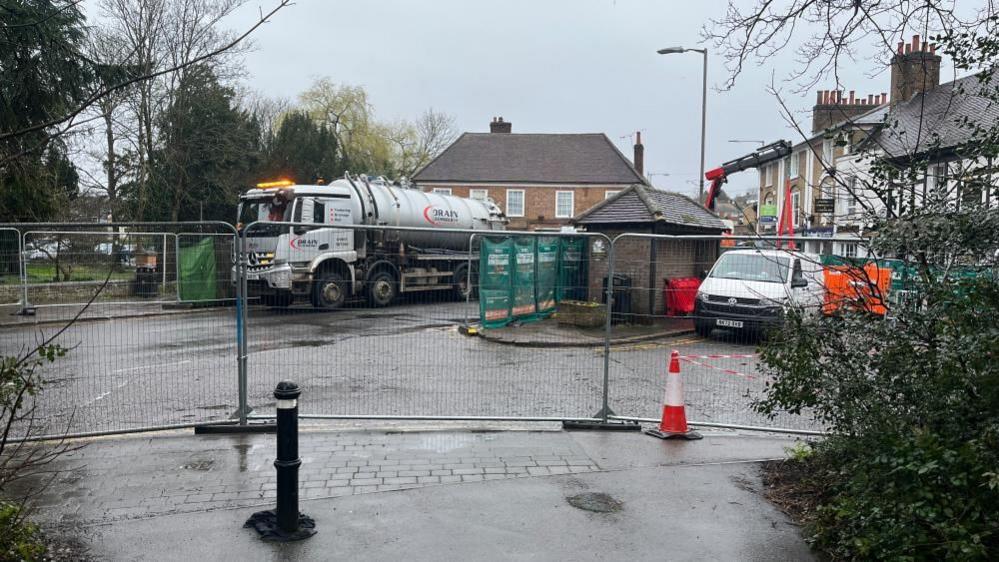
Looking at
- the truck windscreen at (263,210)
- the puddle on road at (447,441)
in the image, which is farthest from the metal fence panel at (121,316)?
the truck windscreen at (263,210)

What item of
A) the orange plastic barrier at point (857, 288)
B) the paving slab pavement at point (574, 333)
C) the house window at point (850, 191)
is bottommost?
the paving slab pavement at point (574, 333)

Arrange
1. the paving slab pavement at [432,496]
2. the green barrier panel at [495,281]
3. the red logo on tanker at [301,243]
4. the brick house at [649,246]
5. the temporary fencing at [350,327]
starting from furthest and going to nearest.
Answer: the green barrier panel at [495,281] < the red logo on tanker at [301,243] < the brick house at [649,246] < the temporary fencing at [350,327] < the paving slab pavement at [432,496]

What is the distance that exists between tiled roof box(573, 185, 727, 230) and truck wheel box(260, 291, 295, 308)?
35.5 feet

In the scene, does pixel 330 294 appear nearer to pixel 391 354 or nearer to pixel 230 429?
pixel 391 354

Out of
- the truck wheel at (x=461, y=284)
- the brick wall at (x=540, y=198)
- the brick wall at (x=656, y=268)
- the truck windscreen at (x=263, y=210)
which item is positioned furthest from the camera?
the brick wall at (x=540, y=198)

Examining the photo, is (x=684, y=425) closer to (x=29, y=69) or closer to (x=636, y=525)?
(x=636, y=525)

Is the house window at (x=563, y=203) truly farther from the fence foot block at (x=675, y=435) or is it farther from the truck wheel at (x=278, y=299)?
the fence foot block at (x=675, y=435)

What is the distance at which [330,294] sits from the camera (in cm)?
718

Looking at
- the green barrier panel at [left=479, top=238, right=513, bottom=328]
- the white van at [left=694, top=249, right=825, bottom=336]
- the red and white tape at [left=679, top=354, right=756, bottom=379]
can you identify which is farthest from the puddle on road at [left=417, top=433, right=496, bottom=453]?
the red and white tape at [left=679, top=354, right=756, bottom=379]

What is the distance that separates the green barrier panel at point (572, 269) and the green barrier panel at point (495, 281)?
43.6 inches

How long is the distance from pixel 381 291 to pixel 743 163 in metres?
21.6

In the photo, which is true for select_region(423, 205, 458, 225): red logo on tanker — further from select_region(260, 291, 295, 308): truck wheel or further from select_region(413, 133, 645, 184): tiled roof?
select_region(413, 133, 645, 184): tiled roof

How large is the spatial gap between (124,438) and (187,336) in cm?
109

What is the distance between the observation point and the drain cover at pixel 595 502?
5.10 meters
